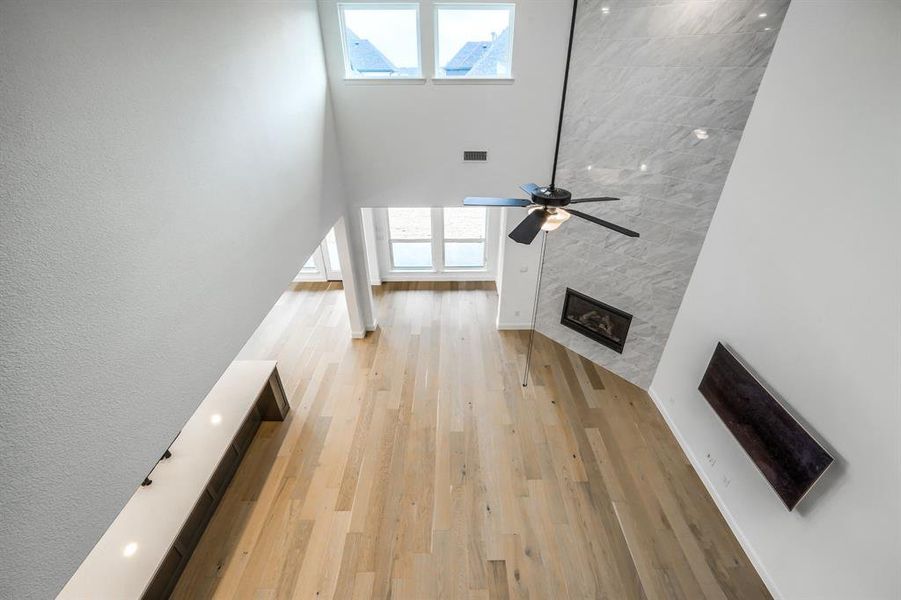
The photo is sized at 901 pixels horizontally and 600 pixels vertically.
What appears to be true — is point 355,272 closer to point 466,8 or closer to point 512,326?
point 512,326

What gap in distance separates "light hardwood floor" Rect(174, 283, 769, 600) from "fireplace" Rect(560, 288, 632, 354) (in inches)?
20.1

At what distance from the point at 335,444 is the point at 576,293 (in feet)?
12.9

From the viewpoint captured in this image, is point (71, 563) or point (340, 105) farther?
point (340, 105)

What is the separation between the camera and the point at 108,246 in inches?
69.2

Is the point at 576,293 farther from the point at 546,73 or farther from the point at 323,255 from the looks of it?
the point at 323,255

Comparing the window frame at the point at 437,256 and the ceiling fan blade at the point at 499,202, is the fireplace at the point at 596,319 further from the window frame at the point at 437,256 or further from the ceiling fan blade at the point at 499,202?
the ceiling fan blade at the point at 499,202

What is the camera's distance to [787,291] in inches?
122

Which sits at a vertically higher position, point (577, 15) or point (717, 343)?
point (577, 15)

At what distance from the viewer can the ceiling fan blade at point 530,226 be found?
112 inches

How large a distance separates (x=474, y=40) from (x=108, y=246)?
4560mm

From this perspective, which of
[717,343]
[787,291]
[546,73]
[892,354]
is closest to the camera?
[892,354]

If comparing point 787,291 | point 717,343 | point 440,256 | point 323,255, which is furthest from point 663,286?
point 323,255

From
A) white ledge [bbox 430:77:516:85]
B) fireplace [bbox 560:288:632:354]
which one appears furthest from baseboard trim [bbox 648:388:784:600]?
white ledge [bbox 430:77:516:85]

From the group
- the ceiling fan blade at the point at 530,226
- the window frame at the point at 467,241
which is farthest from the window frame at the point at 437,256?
the ceiling fan blade at the point at 530,226
